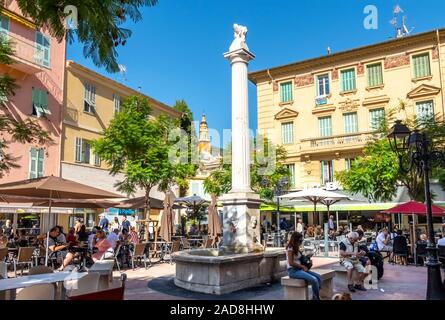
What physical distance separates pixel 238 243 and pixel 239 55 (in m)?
5.21

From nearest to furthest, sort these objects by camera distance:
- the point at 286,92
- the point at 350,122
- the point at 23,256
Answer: the point at 23,256, the point at 350,122, the point at 286,92

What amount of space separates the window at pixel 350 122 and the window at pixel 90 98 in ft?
56.7

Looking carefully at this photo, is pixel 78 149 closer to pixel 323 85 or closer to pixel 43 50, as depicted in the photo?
pixel 43 50

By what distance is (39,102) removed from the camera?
2180cm

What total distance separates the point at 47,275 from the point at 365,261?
269 inches

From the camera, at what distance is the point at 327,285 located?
24.3 ft

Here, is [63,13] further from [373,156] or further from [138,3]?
[373,156]

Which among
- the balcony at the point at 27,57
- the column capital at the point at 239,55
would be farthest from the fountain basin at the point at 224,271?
the balcony at the point at 27,57

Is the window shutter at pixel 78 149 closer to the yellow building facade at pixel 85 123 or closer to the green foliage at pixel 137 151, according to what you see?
the yellow building facade at pixel 85 123

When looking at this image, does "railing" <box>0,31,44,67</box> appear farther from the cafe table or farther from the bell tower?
the bell tower

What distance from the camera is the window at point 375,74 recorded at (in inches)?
1045

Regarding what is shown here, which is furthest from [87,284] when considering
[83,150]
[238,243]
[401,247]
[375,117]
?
[375,117]

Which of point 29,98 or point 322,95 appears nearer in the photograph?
point 29,98
